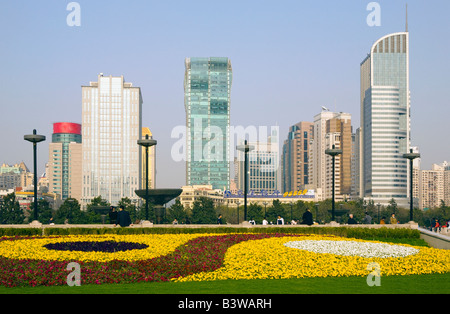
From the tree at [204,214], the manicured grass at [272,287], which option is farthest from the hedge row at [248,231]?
the tree at [204,214]

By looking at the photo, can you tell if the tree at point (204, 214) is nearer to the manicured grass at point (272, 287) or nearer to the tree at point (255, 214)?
the tree at point (255, 214)

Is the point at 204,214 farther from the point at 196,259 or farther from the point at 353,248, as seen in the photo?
the point at 196,259

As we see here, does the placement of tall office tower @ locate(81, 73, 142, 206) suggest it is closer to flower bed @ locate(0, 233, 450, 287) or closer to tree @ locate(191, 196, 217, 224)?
tree @ locate(191, 196, 217, 224)

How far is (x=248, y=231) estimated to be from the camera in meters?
25.8

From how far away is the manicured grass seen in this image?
10930mm

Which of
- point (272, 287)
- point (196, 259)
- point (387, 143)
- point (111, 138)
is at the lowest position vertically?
point (196, 259)

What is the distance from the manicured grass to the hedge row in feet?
40.4

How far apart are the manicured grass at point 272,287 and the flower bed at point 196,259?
65 cm

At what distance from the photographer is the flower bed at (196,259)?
1305 centimetres

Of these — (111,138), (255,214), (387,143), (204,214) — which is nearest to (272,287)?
(255,214)

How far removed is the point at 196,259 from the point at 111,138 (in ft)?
601

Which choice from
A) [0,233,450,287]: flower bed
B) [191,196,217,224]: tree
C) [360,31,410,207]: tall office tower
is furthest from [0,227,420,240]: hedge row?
[360,31,410,207]: tall office tower

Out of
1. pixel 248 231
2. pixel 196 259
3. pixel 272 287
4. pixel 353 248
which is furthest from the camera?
pixel 248 231
